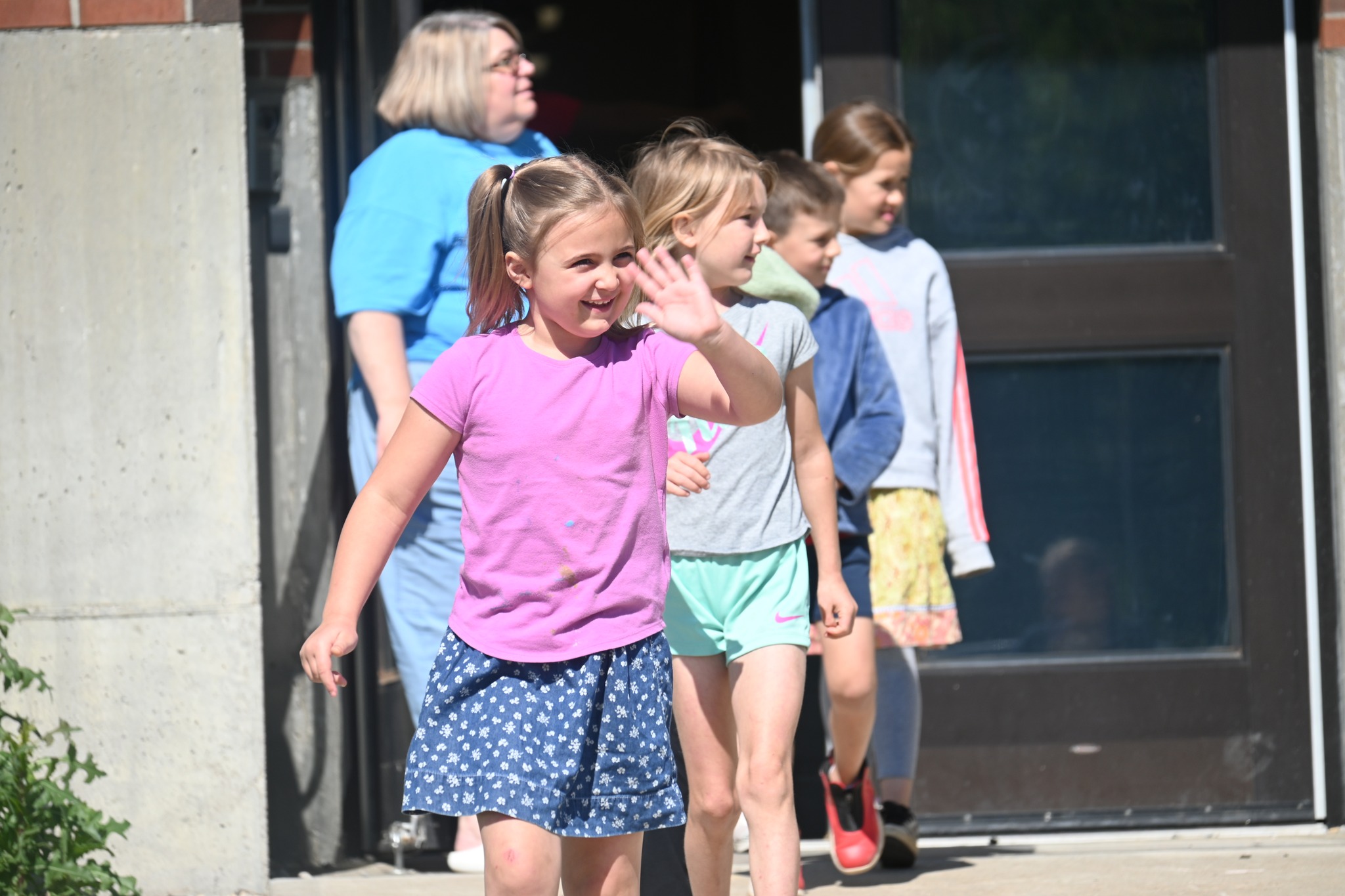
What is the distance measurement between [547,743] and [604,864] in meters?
0.27

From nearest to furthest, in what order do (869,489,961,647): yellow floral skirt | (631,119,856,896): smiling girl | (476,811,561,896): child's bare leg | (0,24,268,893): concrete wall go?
(476,811,561,896): child's bare leg, (631,119,856,896): smiling girl, (0,24,268,893): concrete wall, (869,489,961,647): yellow floral skirt

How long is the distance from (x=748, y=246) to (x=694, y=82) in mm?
4922

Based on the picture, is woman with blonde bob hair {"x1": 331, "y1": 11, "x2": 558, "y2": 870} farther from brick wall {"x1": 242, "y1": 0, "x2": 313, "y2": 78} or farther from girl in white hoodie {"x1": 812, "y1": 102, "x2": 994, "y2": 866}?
girl in white hoodie {"x1": 812, "y1": 102, "x2": 994, "y2": 866}

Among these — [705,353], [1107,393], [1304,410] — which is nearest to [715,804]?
[705,353]

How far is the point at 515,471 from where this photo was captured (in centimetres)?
255

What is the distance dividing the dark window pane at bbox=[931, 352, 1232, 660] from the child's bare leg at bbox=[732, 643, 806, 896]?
152cm

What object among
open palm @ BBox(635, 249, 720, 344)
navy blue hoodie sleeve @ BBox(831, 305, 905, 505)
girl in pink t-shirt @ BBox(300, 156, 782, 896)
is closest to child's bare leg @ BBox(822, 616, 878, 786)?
navy blue hoodie sleeve @ BBox(831, 305, 905, 505)

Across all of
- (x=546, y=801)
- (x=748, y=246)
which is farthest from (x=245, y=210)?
(x=546, y=801)

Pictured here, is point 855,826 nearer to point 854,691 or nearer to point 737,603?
point 854,691

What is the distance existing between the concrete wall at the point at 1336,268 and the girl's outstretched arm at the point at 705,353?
231 cm

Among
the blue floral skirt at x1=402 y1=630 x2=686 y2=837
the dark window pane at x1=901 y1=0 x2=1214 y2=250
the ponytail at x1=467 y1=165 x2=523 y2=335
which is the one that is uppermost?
the dark window pane at x1=901 y1=0 x2=1214 y2=250

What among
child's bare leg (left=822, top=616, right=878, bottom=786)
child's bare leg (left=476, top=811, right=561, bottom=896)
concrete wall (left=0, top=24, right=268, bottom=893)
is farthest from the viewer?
concrete wall (left=0, top=24, right=268, bottom=893)

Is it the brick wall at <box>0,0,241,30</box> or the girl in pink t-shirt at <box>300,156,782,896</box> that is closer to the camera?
the girl in pink t-shirt at <box>300,156,782,896</box>

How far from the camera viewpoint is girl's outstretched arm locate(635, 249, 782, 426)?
2.37m
